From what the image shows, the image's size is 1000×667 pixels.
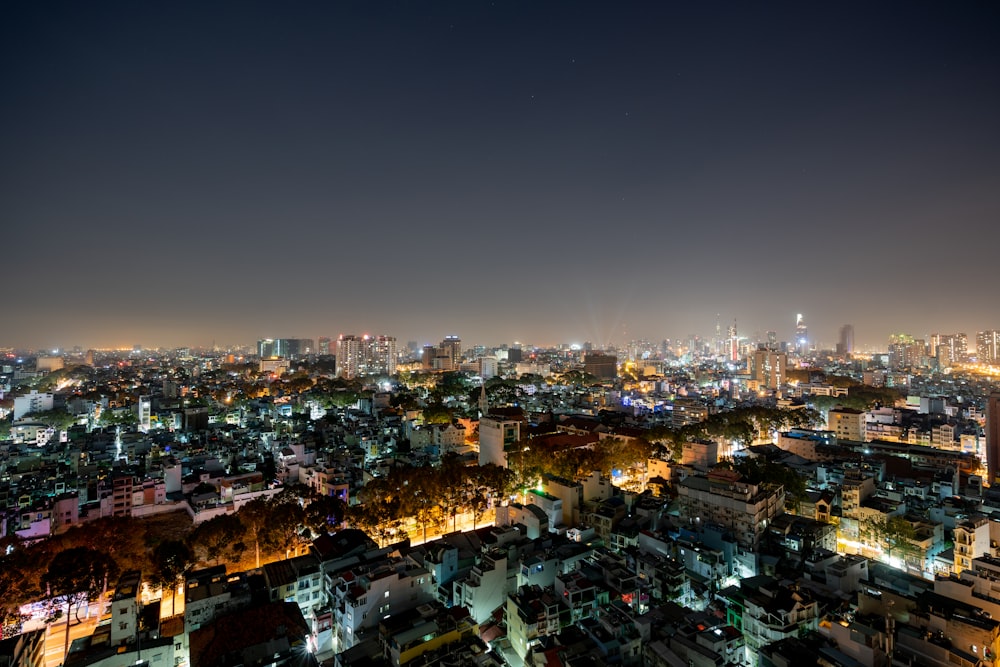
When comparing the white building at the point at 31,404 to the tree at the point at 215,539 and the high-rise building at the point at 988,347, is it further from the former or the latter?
the high-rise building at the point at 988,347

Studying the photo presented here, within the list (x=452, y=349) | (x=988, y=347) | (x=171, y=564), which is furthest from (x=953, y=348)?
(x=171, y=564)

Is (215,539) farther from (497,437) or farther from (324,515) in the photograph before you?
(497,437)

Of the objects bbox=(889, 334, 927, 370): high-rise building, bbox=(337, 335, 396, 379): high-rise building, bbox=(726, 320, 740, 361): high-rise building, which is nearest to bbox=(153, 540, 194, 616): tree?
bbox=(337, 335, 396, 379): high-rise building

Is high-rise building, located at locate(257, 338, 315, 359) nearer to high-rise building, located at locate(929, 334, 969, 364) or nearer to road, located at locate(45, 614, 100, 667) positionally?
road, located at locate(45, 614, 100, 667)

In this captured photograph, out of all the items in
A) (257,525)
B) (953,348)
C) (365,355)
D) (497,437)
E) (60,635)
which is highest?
(953,348)

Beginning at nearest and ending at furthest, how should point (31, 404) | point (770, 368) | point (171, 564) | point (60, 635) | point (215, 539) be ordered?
point (60, 635)
point (171, 564)
point (215, 539)
point (31, 404)
point (770, 368)

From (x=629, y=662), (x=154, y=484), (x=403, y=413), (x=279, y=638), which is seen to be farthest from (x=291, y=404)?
(x=629, y=662)
